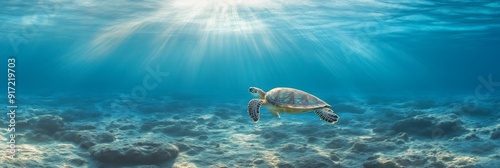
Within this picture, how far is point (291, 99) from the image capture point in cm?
607

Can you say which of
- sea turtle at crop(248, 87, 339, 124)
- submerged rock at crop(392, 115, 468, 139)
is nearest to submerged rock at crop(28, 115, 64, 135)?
sea turtle at crop(248, 87, 339, 124)

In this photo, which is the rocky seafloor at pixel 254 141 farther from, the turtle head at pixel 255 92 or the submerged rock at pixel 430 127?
the turtle head at pixel 255 92

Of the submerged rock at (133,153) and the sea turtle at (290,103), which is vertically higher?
the submerged rock at (133,153)

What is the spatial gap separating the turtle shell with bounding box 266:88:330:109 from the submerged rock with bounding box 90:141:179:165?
5501 millimetres

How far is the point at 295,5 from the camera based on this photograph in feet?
76.6

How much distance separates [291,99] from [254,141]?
8434mm

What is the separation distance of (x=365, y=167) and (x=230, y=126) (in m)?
8.37

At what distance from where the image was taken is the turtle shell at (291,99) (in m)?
5.92

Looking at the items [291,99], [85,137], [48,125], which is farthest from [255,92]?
[48,125]

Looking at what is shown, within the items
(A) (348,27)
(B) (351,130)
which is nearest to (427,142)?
(B) (351,130)

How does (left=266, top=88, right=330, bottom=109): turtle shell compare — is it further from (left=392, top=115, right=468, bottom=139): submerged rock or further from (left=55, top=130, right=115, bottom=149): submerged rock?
(left=392, top=115, right=468, bottom=139): submerged rock

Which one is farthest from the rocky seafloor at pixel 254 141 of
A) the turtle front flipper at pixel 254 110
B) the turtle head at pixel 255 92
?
the turtle front flipper at pixel 254 110

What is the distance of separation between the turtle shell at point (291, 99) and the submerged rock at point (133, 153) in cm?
550

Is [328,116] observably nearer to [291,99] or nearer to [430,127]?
[291,99]
